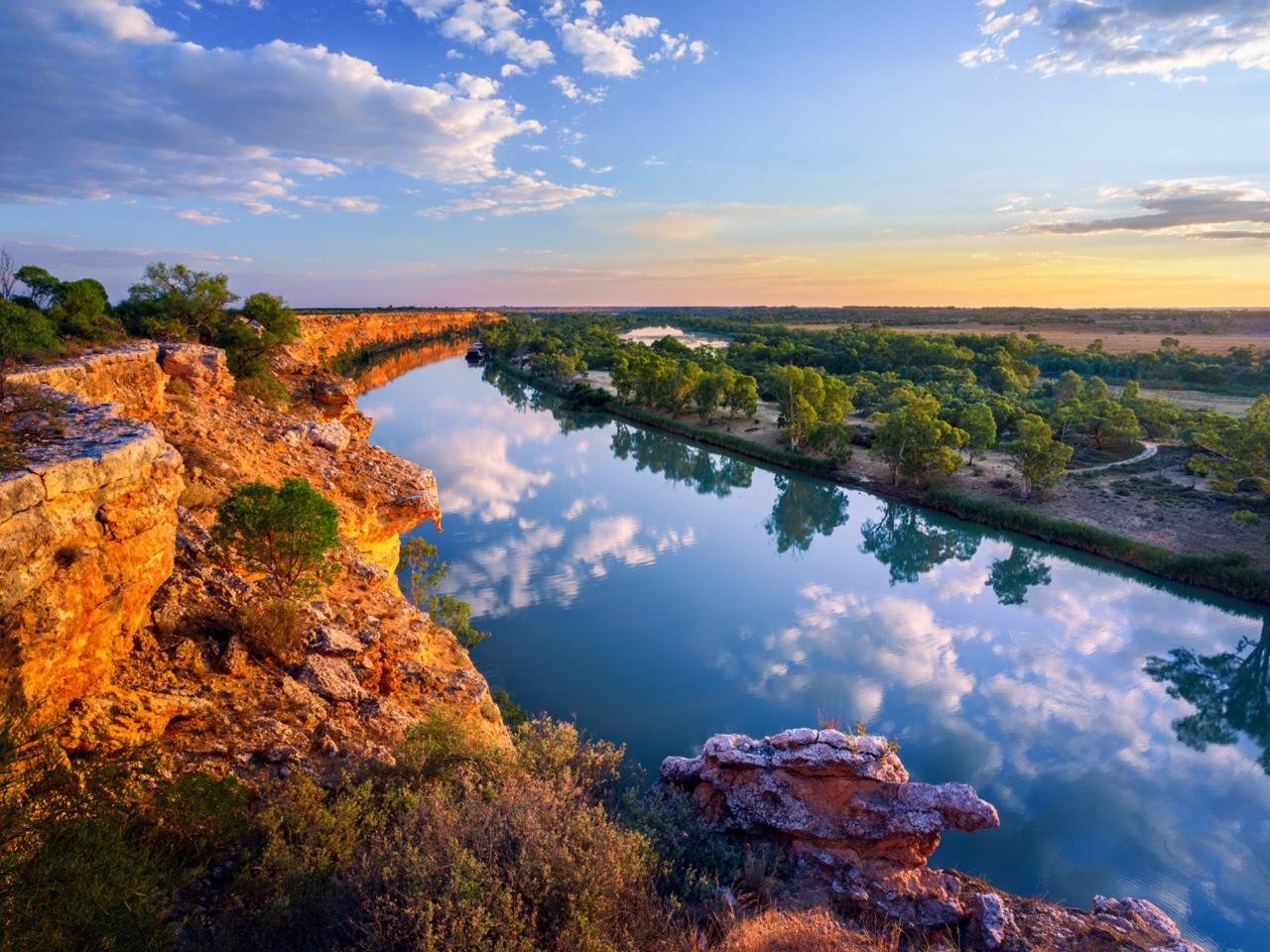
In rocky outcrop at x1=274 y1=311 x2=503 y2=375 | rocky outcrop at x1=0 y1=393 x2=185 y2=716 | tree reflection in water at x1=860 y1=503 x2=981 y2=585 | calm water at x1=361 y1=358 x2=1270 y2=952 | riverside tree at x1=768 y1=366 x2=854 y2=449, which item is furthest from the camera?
riverside tree at x1=768 y1=366 x2=854 y2=449

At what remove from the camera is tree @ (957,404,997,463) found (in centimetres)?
3259

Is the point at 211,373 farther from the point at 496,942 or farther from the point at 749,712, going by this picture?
the point at 496,942

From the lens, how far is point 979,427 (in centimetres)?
3272

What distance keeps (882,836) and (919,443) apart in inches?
1006

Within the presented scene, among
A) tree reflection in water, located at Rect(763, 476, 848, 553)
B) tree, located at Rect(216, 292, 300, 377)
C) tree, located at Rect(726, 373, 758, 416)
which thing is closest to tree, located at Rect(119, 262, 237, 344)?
tree, located at Rect(216, 292, 300, 377)

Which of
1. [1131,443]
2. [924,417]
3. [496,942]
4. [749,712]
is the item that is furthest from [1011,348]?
[496,942]

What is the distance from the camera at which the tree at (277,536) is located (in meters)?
9.85

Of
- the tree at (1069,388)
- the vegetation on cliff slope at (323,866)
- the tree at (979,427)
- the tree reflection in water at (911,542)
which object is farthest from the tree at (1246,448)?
the tree at (1069,388)

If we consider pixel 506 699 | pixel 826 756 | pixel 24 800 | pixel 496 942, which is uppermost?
pixel 24 800

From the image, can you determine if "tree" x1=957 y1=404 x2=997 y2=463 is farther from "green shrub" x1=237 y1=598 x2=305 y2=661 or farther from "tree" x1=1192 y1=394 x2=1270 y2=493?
"green shrub" x1=237 y1=598 x2=305 y2=661

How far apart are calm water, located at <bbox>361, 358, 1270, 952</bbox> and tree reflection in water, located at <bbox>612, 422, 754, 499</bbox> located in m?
4.69

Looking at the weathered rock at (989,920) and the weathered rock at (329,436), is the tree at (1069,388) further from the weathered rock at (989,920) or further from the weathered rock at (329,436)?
the weathered rock at (989,920)

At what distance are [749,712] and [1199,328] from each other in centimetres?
13513

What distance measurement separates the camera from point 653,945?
16.8ft
